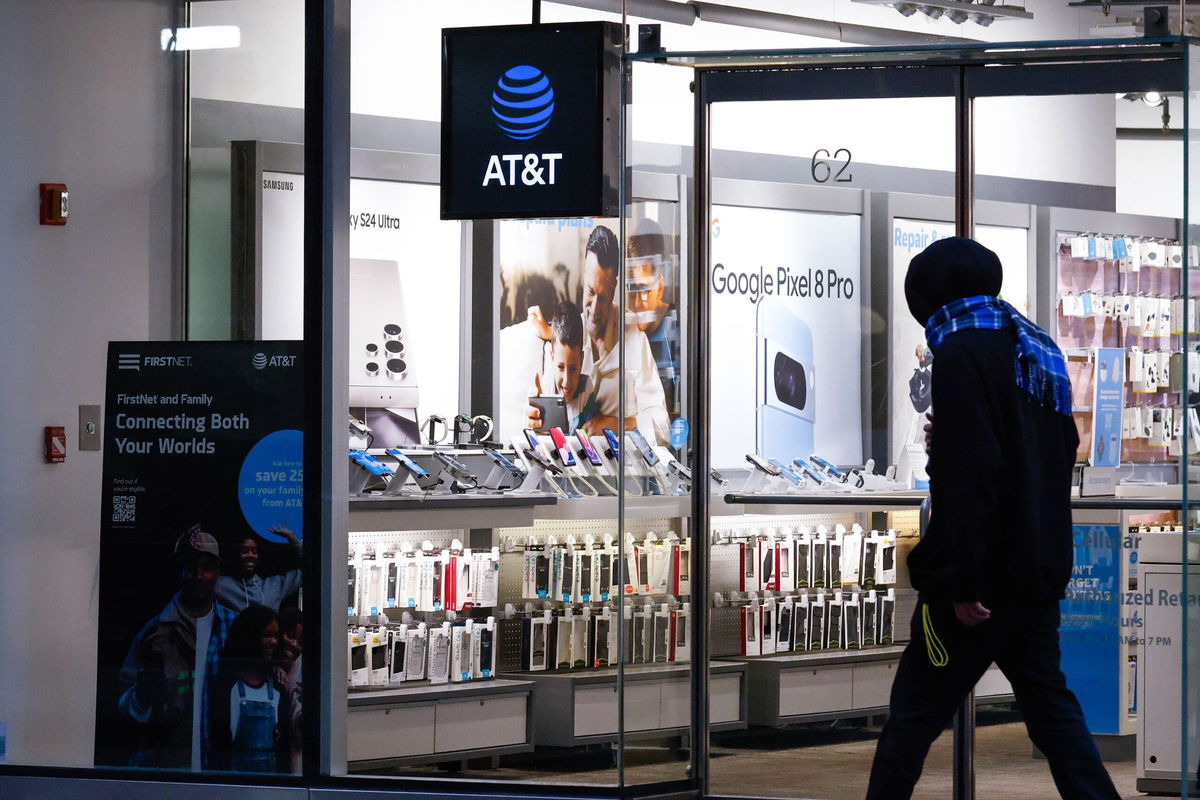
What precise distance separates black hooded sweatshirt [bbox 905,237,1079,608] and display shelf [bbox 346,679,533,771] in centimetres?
186

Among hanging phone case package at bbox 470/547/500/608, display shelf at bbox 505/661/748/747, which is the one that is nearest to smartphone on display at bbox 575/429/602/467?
hanging phone case package at bbox 470/547/500/608

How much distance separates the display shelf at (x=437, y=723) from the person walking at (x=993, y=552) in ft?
5.65

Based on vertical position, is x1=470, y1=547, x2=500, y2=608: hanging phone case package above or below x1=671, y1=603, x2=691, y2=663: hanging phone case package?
above

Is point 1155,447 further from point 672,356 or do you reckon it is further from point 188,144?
point 188,144

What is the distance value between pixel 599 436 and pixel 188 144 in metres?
1.70

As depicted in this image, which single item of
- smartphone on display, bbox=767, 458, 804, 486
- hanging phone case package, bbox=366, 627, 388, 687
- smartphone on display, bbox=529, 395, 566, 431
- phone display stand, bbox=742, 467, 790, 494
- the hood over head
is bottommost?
hanging phone case package, bbox=366, 627, 388, 687

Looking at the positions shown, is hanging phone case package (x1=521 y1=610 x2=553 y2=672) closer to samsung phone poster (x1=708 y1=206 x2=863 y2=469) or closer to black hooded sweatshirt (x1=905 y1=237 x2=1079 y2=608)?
samsung phone poster (x1=708 y1=206 x2=863 y2=469)

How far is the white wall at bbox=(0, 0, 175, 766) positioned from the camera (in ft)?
18.0

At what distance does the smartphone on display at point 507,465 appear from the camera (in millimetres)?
5617

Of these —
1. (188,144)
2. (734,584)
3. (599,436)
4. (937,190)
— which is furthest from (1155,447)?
(188,144)

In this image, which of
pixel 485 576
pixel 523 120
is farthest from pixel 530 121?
pixel 485 576

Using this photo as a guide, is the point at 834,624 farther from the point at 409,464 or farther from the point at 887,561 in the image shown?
the point at 409,464

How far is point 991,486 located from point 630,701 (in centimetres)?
153

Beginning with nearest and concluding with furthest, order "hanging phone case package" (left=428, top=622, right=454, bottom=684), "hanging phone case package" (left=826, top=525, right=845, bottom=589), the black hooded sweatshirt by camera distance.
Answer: the black hooded sweatshirt
"hanging phone case package" (left=826, top=525, right=845, bottom=589)
"hanging phone case package" (left=428, top=622, right=454, bottom=684)
